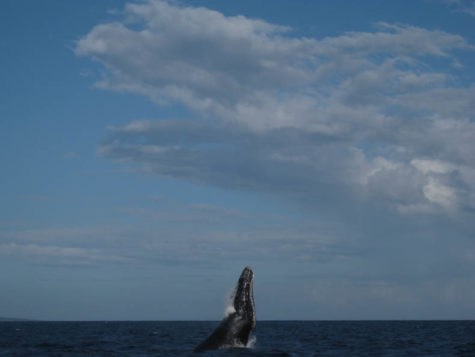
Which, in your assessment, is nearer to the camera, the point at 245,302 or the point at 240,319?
the point at 245,302

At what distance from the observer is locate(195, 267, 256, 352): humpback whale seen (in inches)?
928

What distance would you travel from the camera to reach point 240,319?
77.6 ft

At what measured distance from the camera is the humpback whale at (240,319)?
23562 mm
